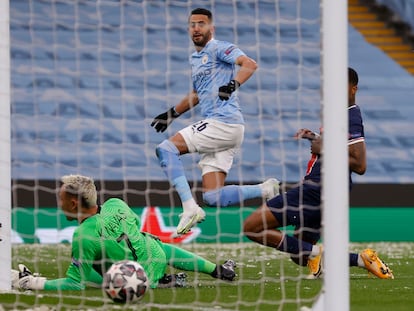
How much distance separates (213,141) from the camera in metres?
8.56

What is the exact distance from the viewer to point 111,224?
22.6ft

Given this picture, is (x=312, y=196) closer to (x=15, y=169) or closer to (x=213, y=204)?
(x=213, y=204)

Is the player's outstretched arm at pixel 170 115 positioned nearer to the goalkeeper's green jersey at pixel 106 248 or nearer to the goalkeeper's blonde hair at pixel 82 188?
the goalkeeper's green jersey at pixel 106 248

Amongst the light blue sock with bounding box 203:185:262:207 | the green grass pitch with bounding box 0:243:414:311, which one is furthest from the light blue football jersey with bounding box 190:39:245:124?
the green grass pitch with bounding box 0:243:414:311

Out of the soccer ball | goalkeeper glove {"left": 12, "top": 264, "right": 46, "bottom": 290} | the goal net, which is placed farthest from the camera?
the goal net

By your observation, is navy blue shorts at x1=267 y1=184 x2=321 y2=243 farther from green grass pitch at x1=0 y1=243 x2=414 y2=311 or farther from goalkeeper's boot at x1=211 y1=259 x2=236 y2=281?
goalkeeper's boot at x1=211 y1=259 x2=236 y2=281

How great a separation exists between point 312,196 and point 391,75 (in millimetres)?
11217

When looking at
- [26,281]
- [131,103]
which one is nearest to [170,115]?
[26,281]

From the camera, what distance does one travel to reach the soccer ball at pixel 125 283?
5.98 meters

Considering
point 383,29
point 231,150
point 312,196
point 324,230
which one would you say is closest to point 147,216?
point 231,150

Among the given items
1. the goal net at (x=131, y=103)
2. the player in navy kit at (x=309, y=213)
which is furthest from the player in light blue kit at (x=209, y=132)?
the goal net at (x=131, y=103)

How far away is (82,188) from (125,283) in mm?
986

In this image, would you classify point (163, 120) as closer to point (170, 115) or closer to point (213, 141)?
point (170, 115)

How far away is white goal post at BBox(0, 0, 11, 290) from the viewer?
277 inches
